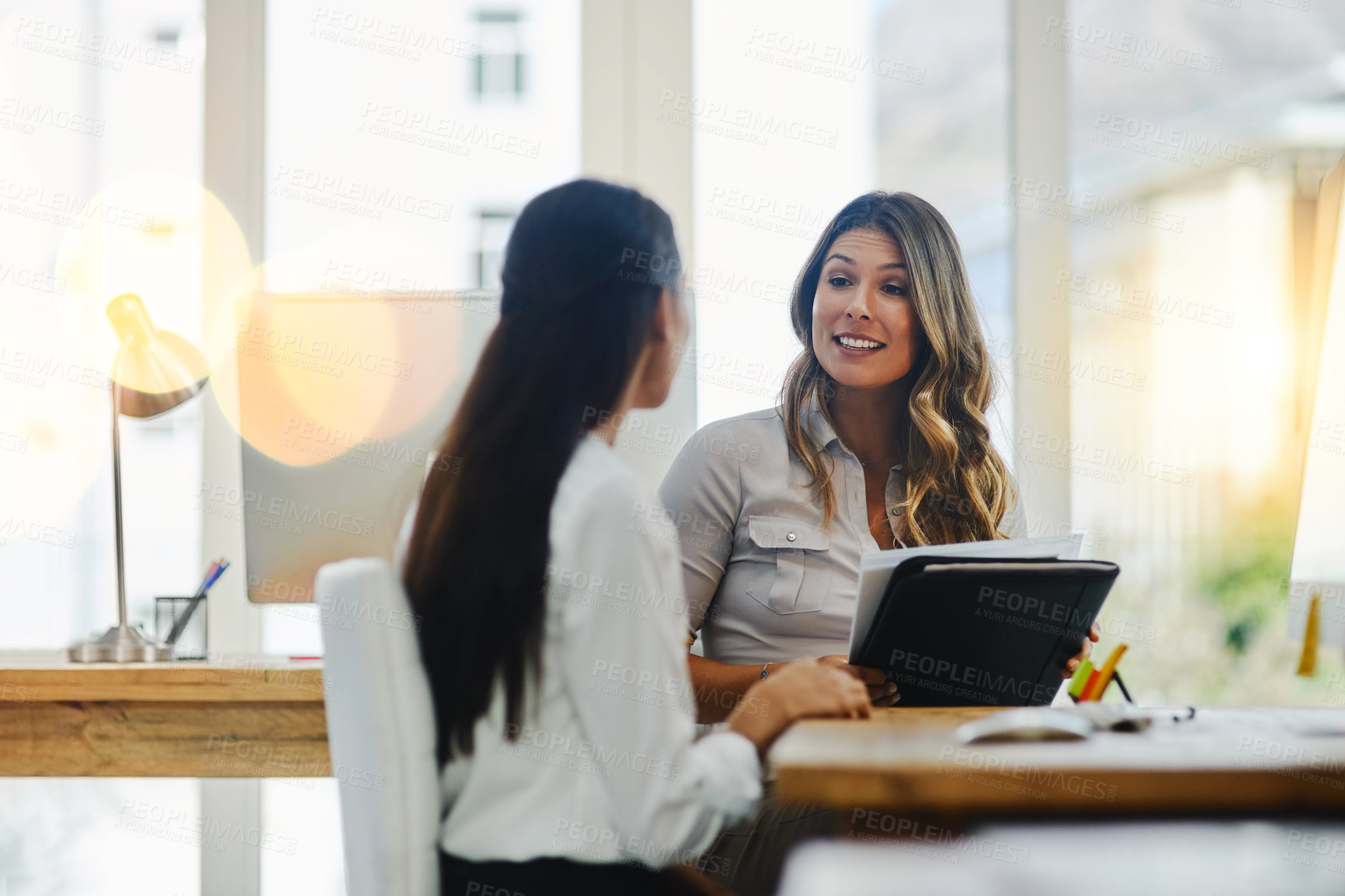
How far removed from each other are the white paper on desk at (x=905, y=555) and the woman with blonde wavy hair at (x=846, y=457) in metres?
0.48

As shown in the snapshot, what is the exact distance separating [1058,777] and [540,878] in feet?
1.52

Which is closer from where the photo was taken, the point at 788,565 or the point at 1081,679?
the point at 1081,679

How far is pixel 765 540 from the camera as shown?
5.96ft

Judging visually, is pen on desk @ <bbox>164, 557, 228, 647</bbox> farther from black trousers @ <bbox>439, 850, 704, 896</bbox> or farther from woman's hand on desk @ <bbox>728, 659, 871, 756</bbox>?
woman's hand on desk @ <bbox>728, 659, 871, 756</bbox>

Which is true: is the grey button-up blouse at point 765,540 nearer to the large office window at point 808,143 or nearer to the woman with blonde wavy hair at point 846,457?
the woman with blonde wavy hair at point 846,457

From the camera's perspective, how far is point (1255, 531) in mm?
2586

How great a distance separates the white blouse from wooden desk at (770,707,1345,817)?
0.10 meters

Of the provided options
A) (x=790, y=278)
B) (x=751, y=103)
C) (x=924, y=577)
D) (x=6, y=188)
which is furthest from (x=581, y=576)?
(x=6, y=188)

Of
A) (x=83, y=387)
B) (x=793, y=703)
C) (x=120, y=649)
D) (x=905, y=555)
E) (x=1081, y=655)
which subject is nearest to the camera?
(x=793, y=703)

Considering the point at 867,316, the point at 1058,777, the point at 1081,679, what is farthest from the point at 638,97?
the point at 1058,777

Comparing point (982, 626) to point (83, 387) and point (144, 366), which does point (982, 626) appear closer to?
point (144, 366)

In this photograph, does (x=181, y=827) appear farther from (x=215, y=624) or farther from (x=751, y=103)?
(x=751, y=103)

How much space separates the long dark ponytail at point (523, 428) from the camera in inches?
37.4

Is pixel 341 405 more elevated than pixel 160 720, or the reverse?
pixel 341 405
